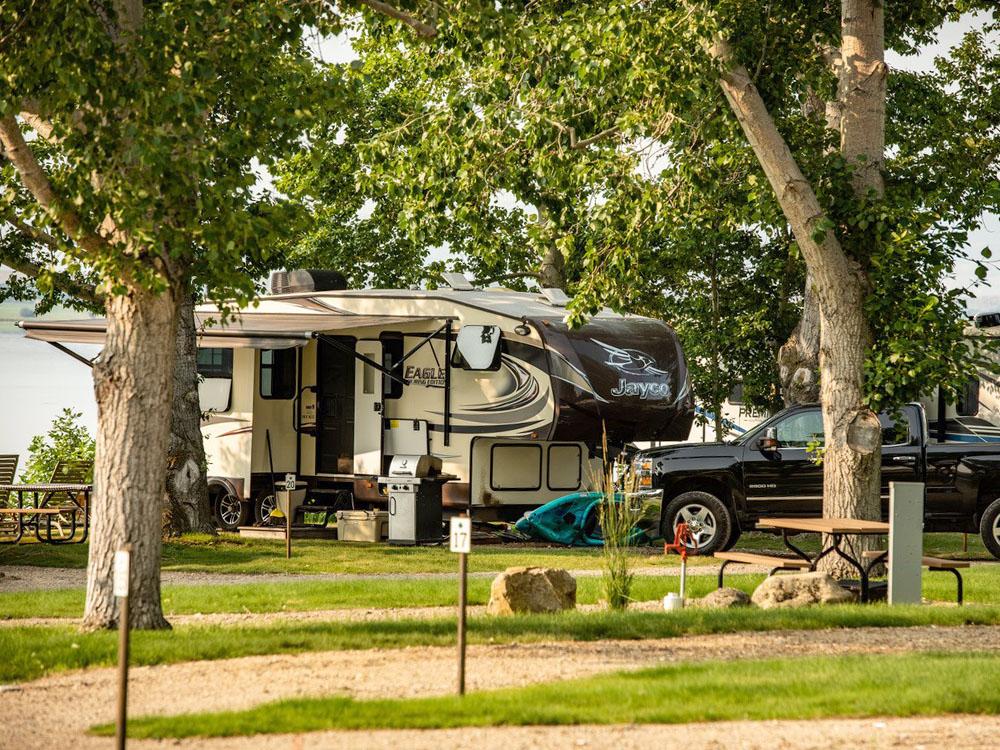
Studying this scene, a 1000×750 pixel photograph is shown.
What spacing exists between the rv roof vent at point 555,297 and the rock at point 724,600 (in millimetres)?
8070

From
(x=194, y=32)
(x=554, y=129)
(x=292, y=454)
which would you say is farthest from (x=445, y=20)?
(x=292, y=454)

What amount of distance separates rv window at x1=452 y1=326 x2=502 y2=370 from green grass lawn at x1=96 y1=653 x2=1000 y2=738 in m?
9.74

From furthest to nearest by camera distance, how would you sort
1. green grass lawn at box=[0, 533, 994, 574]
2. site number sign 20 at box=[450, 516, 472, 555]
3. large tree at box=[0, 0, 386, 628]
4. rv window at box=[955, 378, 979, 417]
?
rv window at box=[955, 378, 979, 417], green grass lawn at box=[0, 533, 994, 574], large tree at box=[0, 0, 386, 628], site number sign 20 at box=[450, 516, 472, 555]

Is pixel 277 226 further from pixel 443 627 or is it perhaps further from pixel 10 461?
pixel 10 461

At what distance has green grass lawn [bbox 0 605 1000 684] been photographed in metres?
9.33

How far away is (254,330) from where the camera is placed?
18875 millimetres

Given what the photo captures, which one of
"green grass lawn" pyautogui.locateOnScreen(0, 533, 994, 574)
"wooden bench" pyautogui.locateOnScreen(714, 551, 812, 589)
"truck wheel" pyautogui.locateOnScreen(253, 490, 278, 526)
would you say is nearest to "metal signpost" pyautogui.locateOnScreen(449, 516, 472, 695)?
"wooden bench" pyautogui.locateOnScreen(714, 551, 812, 589)

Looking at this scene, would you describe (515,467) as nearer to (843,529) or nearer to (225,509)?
(225,509)

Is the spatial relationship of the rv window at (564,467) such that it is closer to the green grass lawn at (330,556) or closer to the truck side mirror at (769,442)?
the green grass lawn at (330,556)

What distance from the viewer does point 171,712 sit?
7.64 meters

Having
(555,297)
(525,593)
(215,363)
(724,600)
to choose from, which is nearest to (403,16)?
(525,593)

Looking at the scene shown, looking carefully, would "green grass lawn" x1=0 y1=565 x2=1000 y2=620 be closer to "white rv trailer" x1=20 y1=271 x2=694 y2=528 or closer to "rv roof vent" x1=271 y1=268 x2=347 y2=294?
"white rv trailer" x1=20 y1=271 x2=694 y2=528

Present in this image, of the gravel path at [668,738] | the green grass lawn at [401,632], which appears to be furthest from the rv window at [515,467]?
the gravel path at [668,738]

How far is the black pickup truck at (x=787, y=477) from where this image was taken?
669 inches
